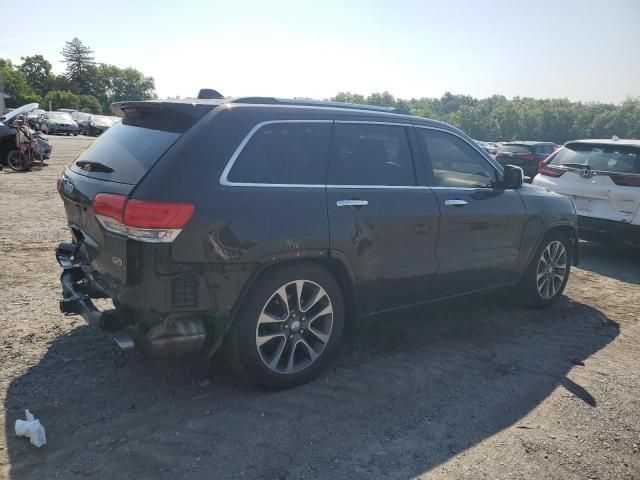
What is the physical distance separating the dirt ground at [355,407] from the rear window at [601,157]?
3.25 metres

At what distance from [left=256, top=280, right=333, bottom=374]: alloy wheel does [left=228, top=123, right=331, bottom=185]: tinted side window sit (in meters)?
0.70

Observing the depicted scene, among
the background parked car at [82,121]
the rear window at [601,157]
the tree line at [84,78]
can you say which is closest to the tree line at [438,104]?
the tree line at [84,78]

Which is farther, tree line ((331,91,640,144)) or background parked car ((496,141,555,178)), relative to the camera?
tree line ((331,91,640,144))

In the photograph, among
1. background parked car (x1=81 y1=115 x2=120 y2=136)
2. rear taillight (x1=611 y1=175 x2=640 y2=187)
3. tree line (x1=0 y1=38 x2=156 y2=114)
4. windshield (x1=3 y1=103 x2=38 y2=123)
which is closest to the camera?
rear taillight (x1=611 y1=175 x2=640 y2=187)

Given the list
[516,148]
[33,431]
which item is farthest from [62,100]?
[33,431]

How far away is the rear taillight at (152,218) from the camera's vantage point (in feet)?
9.45

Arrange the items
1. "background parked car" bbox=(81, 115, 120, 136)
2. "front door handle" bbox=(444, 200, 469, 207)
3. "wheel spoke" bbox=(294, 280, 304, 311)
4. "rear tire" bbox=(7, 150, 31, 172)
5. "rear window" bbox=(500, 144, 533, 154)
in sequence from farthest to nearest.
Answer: "background parked car" bbox=(81, 115, 120, 136), "rear window" bbox=(500, 144, 533, 154), "rear tire" bbox=(7, 150, 31, 172), "front door handle" bbox=(444, 200, 469, 207), "wheel spoke" bbox=(294, 280, 304, 311)

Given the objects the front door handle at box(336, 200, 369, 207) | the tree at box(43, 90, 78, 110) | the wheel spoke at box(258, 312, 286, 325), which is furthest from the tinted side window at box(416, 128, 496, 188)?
the tree at box(43, 90, 78, 110)

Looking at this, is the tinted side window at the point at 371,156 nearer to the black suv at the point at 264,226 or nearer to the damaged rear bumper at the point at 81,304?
the black suv at the point at 264,226

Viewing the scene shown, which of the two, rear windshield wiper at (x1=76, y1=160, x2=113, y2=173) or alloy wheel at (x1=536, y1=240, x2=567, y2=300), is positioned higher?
rear windshield wiper at (x1=76, y1=160, x2=113, y2=173)

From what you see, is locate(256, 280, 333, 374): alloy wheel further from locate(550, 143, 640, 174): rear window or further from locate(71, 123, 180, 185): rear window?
locate(550, 143, 640, 174): rear window

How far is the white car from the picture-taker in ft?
23.5

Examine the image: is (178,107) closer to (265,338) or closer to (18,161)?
(265,338)

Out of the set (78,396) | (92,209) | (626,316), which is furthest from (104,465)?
(626,316)
